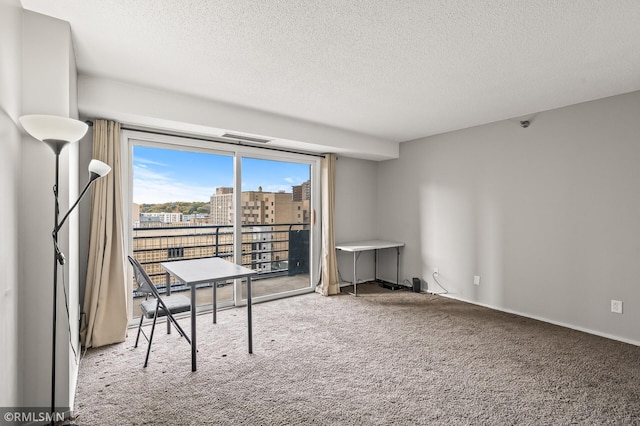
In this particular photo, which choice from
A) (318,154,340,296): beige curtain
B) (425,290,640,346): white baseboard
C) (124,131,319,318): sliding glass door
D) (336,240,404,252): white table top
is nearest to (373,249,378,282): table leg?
(336,240,404,252): white table top

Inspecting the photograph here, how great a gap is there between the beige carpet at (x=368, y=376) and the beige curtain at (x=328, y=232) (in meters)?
1.13

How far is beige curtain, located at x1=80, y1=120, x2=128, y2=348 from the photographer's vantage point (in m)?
2.95

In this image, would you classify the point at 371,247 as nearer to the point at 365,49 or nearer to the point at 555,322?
the point at 555,322

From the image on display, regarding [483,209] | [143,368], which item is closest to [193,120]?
[143,368]

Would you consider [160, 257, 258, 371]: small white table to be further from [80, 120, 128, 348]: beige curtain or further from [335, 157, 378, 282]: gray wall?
[335, 157, 378, 282]: gray wall

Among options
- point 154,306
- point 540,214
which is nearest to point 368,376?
point 154,306

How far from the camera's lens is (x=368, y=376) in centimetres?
244

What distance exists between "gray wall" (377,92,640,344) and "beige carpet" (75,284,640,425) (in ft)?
1.32

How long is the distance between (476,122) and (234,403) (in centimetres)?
405

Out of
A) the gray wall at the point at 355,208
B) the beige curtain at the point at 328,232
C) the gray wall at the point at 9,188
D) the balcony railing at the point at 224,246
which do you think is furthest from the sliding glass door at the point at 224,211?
the gray wall at the point at 9,188

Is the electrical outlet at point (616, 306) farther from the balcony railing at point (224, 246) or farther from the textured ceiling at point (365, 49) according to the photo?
the balcony railing at point (224, 246)

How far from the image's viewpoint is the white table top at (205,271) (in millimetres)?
2592

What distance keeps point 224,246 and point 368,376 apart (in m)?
2.84

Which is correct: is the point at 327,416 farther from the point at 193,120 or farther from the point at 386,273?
the point at 386,273
